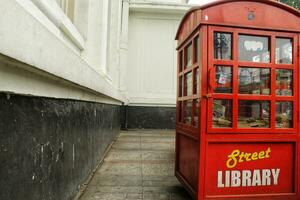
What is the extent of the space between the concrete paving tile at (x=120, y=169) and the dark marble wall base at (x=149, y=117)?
5.61 m

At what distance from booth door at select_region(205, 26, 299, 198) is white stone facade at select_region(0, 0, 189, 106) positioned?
1.25 metres

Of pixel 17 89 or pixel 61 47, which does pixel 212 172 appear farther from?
pixel 17 89

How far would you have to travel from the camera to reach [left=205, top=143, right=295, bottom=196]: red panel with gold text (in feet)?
9.14

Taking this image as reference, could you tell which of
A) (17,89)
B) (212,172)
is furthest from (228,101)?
(17,89)

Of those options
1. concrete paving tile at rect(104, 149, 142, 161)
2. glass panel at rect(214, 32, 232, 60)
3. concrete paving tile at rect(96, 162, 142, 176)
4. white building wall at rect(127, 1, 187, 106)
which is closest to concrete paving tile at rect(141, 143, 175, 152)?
concrete paving tile at rect(104, 149, 142, 161)

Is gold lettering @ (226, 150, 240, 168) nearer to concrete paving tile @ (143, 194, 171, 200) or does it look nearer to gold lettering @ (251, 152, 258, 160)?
gold lettering @ (251, 152, 258, 160)

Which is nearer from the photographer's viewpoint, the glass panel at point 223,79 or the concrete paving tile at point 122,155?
the glass panel at point 223,79

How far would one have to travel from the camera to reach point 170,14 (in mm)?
10711

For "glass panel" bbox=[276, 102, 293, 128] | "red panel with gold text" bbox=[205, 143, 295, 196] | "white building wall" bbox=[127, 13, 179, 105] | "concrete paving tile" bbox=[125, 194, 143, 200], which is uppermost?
"white building wall" bbox=[127, 13, 179, 105]

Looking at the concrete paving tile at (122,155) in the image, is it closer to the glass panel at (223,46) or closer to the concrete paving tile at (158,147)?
the concrete paving tile at (158,147)

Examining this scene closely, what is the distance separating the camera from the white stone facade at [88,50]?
4.16ft

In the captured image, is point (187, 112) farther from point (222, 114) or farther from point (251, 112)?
point (251, 112)

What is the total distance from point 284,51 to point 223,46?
0.66 meters

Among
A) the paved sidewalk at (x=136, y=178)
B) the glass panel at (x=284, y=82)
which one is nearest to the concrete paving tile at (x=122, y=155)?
the paved sidewalk at (x=136, y=178)
